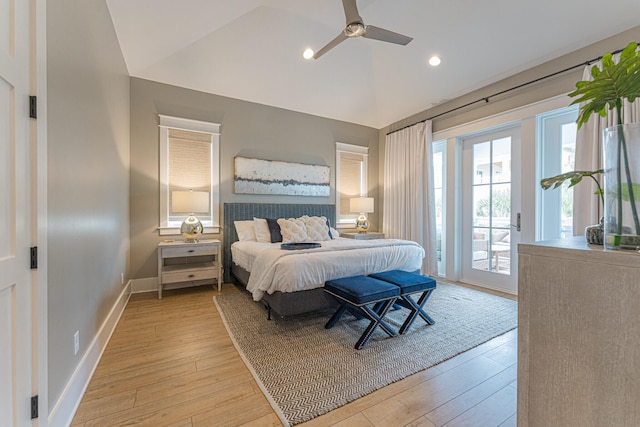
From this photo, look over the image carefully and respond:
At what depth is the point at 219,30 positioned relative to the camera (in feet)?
11.0

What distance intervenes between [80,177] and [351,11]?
2429 millimetres

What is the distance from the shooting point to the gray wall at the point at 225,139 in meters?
3.63

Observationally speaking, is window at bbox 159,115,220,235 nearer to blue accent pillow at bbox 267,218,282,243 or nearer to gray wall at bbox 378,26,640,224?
blue accent pillow at bbox 267,218,282,243

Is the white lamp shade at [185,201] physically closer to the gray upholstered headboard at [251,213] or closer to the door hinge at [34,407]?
the gray upholstered headboard at [251,213]

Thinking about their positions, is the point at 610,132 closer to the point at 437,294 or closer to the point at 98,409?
the point at 98,409

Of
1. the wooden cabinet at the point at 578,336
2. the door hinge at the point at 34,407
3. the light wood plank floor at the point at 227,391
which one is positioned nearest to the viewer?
the wooden cabinet at the point at 578,336

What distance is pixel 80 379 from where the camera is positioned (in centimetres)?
159

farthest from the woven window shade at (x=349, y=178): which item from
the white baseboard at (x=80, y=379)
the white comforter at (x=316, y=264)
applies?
the white baseboard at (x=80, y=379)

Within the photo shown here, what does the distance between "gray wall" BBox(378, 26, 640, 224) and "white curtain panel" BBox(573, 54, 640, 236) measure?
170mm

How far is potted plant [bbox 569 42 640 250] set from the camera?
2.51ft

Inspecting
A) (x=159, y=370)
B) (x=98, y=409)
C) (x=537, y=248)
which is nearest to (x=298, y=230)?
(x=159, y=370)

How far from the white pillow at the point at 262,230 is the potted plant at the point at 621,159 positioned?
3.46 m

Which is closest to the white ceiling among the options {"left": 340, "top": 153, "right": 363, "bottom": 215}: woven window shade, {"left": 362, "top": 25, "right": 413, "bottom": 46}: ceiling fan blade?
{"left": 362, "top": 25, "right": 413, "bottom": 46}: ceiling fan blade

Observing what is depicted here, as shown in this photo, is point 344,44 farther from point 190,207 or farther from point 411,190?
point 190,207
